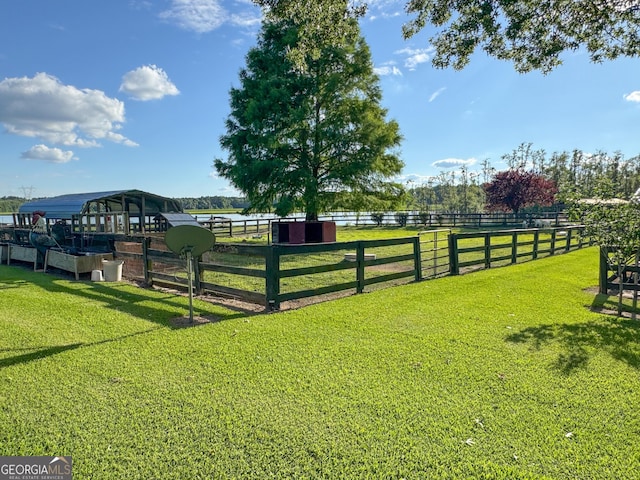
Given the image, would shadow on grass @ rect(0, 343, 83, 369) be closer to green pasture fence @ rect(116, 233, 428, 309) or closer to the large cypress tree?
green pasture fence @ rect(116, 233, 428, 309)

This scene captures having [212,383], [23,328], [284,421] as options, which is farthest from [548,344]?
[23,328]

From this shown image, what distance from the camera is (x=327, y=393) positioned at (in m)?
3.11

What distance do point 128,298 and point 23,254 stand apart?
21.6 ft

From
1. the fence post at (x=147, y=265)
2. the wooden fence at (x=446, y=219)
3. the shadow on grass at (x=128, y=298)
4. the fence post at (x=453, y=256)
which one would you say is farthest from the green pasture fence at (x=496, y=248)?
the wooden fence at (x=446, y=219)

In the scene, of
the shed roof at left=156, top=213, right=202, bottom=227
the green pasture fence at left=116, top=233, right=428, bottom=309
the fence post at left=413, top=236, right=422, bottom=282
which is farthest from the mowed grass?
the shed roof at left=156, top=213, right=202, bottom=227

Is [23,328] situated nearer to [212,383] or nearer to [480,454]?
[212,383]

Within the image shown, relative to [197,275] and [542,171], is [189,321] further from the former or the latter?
[542,171]

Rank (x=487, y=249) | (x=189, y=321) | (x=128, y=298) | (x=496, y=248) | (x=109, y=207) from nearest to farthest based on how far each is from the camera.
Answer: (x=189, y=321) < (x=128, y=298) < (x=487, y=249) < (x=496, y=248) < (x=109, y=207)

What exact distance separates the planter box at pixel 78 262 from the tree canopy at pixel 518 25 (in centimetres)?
681

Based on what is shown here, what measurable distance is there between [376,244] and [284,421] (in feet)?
17.1

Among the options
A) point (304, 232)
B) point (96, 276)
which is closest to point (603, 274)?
point (96, 276)

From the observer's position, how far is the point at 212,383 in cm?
331

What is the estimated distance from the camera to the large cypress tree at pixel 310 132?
1742 centimetres

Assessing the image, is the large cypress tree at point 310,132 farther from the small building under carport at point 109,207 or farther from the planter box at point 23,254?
the planter box at point 23,254
